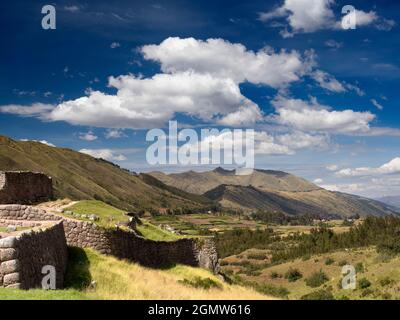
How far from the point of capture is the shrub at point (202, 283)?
2903 cm

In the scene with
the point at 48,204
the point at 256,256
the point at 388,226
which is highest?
the point at 48,204

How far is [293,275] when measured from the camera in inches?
4013

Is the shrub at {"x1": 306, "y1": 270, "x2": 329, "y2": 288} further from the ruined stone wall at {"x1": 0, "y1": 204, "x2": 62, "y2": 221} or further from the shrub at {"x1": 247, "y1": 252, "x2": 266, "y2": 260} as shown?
the ruined stone wall at {"x1": 0, "y1": 204, "x2": 62, "y2": 221}

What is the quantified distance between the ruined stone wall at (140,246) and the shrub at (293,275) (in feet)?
210

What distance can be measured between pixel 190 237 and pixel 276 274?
74.2m

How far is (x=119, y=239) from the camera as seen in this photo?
28.4m

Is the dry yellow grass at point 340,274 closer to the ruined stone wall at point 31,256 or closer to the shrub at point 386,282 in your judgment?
the shrub at point 386,282

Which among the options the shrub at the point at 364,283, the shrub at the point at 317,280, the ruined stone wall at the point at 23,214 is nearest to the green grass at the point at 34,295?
the ruined stone wall at the point at 23,214

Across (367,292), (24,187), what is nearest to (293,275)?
(367,292)

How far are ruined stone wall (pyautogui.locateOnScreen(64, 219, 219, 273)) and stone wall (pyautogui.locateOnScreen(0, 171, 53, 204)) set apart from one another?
38.5 ft

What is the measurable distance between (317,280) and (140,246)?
62637 mm

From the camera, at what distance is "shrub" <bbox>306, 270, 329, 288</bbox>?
83.5 metres
